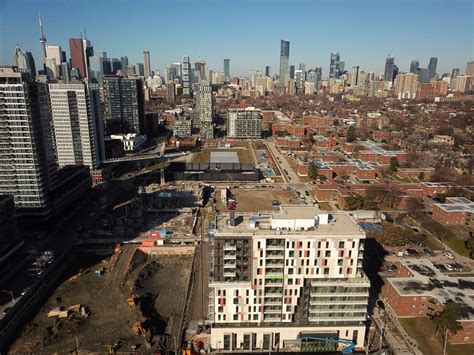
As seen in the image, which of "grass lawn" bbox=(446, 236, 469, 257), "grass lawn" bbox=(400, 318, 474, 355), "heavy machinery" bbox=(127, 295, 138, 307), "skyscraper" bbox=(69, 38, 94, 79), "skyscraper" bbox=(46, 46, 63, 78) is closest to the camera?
"grass lawn" bbox=(400, 318, 474, 355)

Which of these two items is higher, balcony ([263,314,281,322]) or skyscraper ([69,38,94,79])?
skyscraper ([69,38,94,79])

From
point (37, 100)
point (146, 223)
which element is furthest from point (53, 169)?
point (146, 223)

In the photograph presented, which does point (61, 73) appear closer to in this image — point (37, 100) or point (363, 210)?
point (37, 100)

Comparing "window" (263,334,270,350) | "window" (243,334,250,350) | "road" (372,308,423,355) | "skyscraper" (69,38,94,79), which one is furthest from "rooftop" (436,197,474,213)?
"skyscraper" (69,38,94,79)

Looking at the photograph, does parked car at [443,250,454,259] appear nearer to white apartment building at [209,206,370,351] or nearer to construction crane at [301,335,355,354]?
white apartment building at [209,206,370,351]

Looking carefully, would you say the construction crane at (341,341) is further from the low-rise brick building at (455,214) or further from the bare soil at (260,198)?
the low-rise brick building at (455,214)

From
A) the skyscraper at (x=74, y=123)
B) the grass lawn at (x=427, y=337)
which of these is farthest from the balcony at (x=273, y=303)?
the skyscraper at (x=74, y=123)
